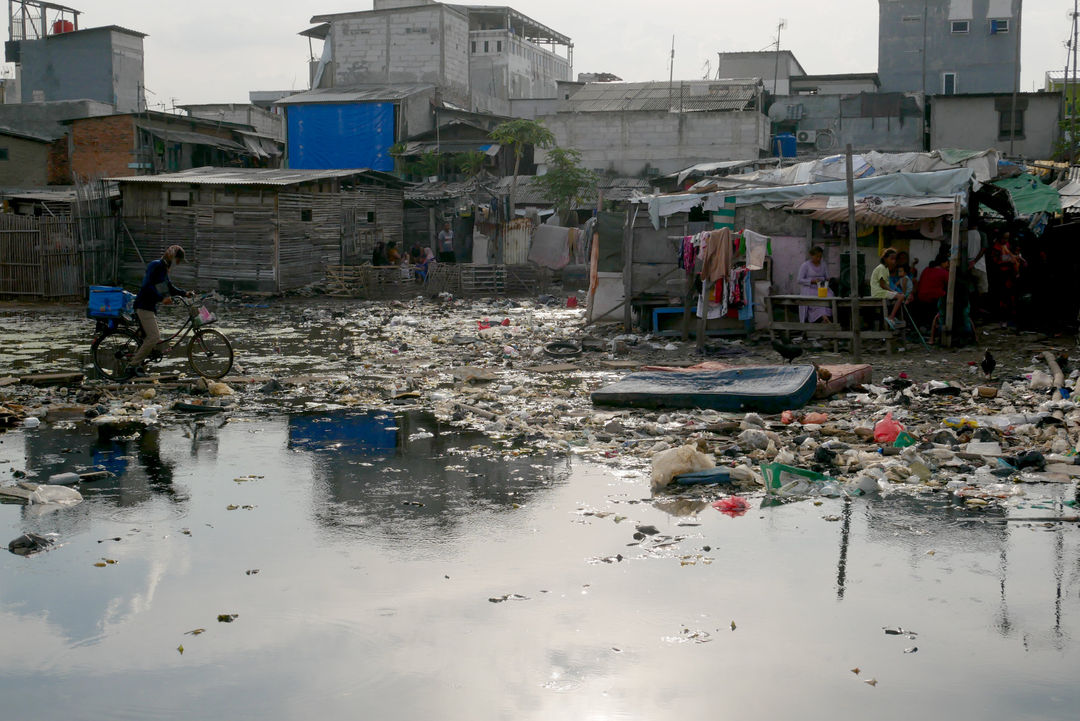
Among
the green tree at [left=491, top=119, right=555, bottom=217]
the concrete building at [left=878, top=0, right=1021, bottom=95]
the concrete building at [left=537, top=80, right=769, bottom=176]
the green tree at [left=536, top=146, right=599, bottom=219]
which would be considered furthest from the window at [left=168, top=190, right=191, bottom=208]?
the concrete building at [left=878, top=0, right=1021, bottom=95]

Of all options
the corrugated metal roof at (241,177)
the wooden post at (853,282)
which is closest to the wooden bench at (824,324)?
the wooden post at (853,282)

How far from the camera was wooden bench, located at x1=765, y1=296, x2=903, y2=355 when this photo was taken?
14180 mm

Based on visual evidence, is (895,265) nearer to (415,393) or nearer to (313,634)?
(415,393)

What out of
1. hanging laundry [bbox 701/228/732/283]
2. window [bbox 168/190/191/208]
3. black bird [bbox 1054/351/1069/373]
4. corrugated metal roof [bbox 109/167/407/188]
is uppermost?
corrugated metal roof [bbox 109/167/407/188]

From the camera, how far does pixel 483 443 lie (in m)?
8.80

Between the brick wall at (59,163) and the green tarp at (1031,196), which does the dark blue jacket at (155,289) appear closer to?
the green tarp at (1031,196)

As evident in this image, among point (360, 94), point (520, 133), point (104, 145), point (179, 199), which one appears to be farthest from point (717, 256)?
point (360, 94)

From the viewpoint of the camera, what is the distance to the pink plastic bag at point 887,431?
330 inches

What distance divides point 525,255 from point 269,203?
944 centimetres

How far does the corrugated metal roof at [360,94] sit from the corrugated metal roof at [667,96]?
611cm

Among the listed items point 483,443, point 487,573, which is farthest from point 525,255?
point 487,573

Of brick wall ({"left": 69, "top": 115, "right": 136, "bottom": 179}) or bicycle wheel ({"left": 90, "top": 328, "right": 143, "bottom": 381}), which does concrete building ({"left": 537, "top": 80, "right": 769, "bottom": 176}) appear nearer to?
brick wall ({"left": 69, "top": 115, "right": 136, "bottom": 179})

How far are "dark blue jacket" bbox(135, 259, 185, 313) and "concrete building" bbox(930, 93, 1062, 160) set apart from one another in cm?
Answer: 3159

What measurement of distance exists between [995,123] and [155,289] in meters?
33.3
